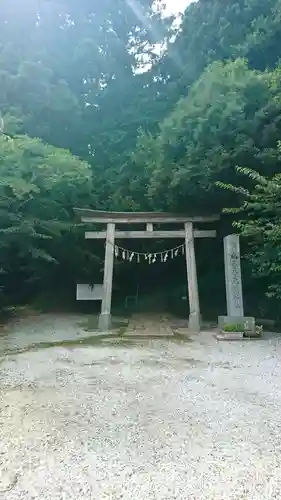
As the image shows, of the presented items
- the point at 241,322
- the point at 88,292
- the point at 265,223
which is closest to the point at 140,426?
the point at 241,322

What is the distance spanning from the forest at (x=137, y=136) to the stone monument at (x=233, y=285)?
1.21 feet

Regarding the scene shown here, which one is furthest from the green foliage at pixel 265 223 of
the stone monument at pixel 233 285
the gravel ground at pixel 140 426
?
the gravel ground at pixel 140 426

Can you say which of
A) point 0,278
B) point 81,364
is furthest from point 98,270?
point 81,364

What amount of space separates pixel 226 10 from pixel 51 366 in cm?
1474

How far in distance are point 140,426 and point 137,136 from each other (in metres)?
12.6

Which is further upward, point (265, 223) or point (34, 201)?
point (34, 201)

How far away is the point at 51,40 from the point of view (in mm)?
17078

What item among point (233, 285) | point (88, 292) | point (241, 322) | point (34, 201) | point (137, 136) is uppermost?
point (137, 136)

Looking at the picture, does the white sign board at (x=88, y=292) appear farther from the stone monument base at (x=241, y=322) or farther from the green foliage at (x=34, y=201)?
the stone monument base at (x=241, y=322)

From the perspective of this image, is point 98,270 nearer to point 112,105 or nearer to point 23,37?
point 112,105

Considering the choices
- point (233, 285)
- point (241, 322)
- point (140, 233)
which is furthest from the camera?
point (140, 233)

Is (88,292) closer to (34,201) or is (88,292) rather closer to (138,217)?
(138,217)

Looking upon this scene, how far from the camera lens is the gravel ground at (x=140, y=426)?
8.42 ft

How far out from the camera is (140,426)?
3.50m
